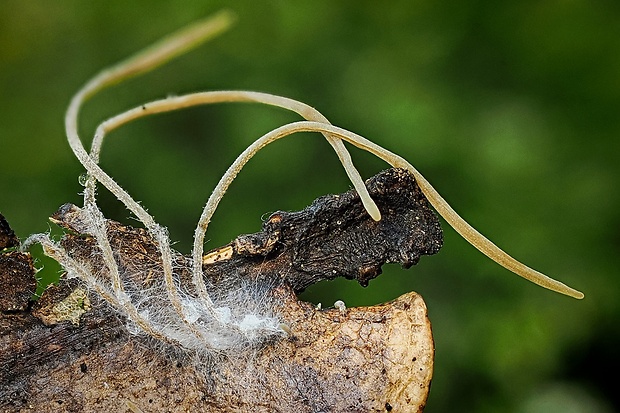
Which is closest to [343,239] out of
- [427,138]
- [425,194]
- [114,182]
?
[425,194]

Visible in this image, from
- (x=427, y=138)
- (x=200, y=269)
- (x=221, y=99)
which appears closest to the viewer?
(x=200, y=269)

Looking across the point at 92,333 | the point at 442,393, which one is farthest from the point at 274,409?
the point at 442,393

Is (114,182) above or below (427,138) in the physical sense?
below

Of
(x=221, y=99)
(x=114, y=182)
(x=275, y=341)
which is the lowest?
(x=275, y=341)

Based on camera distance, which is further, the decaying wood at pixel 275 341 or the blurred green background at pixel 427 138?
the blurred green background at pixel 427 138

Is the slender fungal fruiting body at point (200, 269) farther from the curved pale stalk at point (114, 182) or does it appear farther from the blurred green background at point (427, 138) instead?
the blurred green background at point (427, 138)

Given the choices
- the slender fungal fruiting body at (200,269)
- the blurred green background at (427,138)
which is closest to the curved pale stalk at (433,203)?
the slender fungal fruiting body at (200,269)

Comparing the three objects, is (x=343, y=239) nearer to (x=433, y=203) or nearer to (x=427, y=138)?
(x=433, y=203)

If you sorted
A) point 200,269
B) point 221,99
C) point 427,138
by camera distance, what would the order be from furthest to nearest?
point 427,138 → point 221,99 → point 200,269
